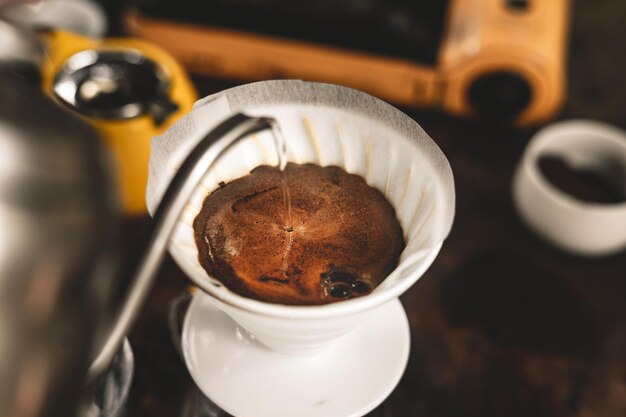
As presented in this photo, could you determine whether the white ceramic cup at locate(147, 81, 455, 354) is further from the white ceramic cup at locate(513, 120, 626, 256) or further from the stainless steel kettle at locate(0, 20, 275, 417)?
the white ceramic cup at locate(513, 120, 626, 256)

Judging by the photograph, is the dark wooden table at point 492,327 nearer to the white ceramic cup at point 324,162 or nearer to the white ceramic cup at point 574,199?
the white ceramic cup at point 574,199

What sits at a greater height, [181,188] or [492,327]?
[181,188]

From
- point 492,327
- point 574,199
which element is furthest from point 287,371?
point 574,199

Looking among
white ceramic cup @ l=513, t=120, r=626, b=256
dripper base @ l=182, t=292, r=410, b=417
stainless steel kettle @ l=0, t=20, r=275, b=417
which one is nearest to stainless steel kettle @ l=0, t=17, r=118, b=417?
stainless steel kettle @ l=0, t=20, r=275, b=417

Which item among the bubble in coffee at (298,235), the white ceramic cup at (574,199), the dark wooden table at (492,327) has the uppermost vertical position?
the bubble in coffee at (298,235)

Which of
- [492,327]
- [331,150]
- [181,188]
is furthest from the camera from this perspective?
[492,327]

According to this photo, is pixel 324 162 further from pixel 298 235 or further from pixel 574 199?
pixel 574 199

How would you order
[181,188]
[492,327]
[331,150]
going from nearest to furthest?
[181,188] < [331,150] < [492,327]

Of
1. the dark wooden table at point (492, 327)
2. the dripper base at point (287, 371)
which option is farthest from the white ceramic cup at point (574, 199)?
the dripper base at point (287, 371)
